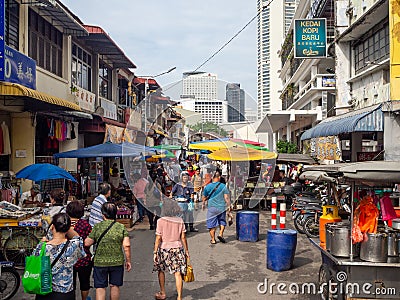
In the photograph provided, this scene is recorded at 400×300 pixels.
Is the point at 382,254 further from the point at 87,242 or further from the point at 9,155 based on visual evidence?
the point at 9,155

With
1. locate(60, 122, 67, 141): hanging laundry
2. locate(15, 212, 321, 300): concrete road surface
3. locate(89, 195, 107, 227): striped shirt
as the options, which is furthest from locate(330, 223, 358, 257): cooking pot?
locate(60, 122, 67, 141): hanging laundry

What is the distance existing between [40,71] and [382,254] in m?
12.2

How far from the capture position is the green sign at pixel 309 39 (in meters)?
18.1

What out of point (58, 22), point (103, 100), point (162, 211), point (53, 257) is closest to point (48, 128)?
point (58, 22)

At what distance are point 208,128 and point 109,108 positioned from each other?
1500 centimetres

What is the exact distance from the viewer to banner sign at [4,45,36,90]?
10.1 m

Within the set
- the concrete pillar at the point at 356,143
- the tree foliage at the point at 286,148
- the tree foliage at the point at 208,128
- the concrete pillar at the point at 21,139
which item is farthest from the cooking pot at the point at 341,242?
the tree foliage at the point at 286,148

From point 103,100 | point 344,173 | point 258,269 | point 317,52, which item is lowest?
point 258,269

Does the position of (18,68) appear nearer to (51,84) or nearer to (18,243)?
(51,84)

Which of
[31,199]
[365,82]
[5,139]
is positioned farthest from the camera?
[365,82]

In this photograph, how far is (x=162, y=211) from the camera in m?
6.49

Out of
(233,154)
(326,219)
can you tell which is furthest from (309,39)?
(326,219)

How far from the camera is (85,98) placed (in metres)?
18.7

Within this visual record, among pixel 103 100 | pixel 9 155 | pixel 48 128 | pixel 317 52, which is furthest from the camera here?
pixel 103 100
